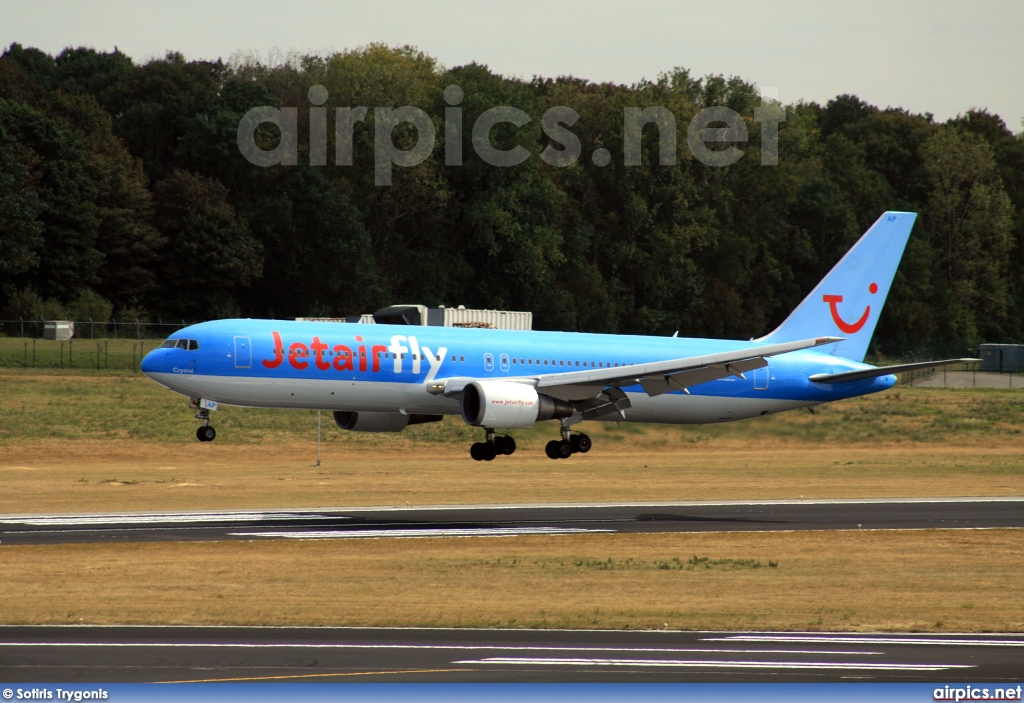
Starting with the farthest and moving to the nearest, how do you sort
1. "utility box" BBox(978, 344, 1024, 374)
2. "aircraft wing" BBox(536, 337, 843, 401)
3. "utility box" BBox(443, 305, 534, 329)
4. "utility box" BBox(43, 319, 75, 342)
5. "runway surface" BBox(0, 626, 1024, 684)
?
"utility box" BBox(978, 344, 1024, 374), "utility box" BBox(43, 319, 75, 342), "utility box" BBox(443, 305, 534, 329), "aircraft wing" BBox(536, 337, 843, 401), "runway surface" BBox(0, 626, 1024, 684)

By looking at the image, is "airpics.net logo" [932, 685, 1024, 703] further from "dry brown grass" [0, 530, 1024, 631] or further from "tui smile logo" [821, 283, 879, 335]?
"tui smile logo" [821, 283, 879, 335]

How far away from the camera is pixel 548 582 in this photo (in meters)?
37.7

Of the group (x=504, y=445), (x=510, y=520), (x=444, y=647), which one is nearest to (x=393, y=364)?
(x=504, y=445)

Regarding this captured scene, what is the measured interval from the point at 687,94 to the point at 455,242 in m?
38.6

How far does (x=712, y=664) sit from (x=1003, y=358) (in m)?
111

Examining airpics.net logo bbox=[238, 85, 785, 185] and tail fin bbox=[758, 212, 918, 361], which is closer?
tail fin bbox=[758, 212, 918, 361]

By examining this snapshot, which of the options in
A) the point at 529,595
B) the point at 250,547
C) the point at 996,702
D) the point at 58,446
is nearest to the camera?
the point at 996,702

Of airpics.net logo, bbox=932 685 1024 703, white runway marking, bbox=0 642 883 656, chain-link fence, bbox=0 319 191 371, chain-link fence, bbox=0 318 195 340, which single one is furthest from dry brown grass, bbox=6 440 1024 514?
airpics.net logo, bbox=932 685 1024 703

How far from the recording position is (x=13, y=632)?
95.8ft

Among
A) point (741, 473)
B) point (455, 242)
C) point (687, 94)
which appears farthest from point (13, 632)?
point (687, 94)

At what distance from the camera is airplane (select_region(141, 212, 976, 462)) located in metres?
51.7

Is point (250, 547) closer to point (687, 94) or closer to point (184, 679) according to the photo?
point (184, 679)

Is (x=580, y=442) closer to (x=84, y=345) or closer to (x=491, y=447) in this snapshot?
(x=491, y=447)

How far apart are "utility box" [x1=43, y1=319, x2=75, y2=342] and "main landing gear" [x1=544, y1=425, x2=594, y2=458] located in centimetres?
5388
